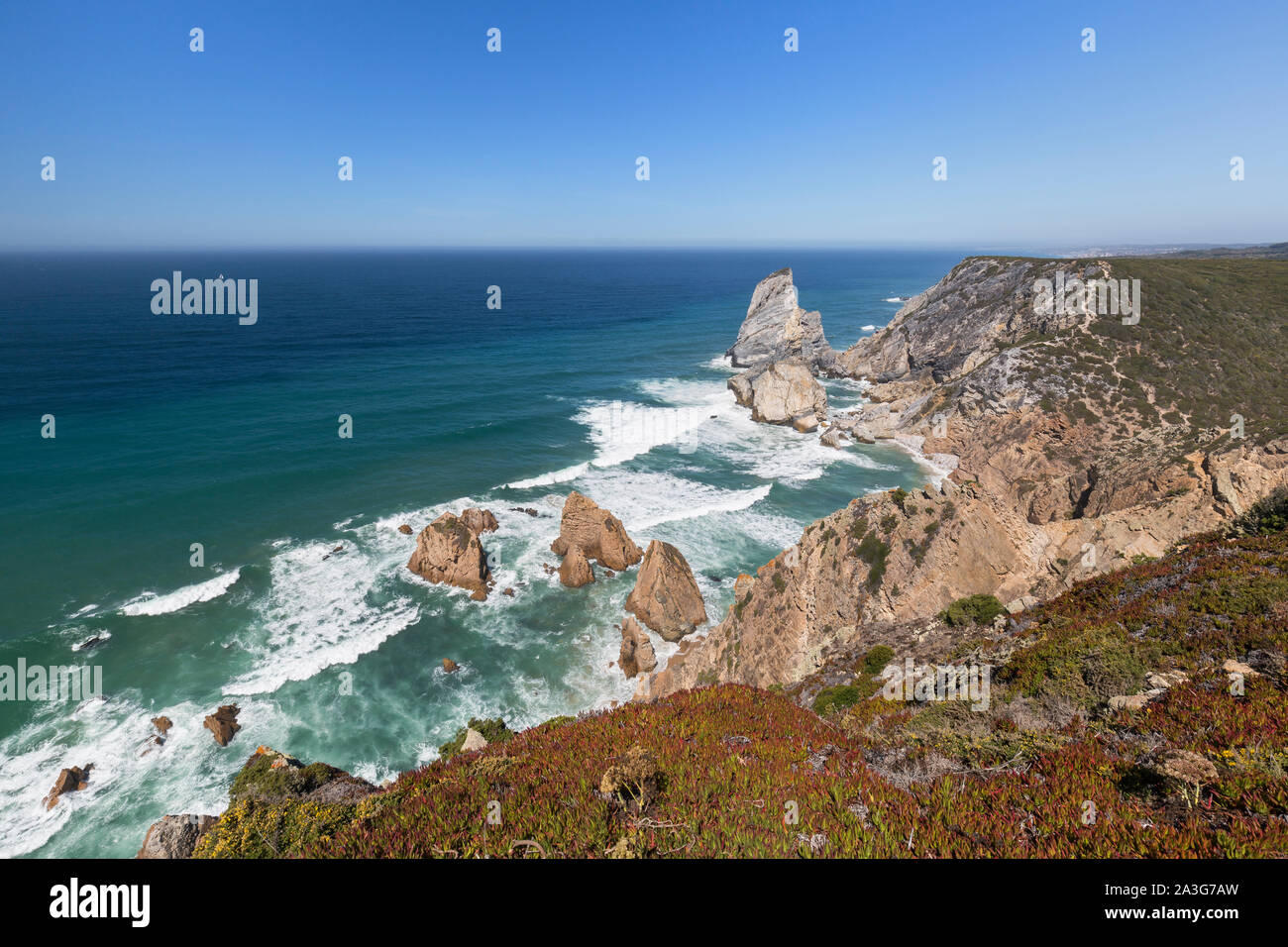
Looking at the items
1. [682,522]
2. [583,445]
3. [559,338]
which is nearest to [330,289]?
[559,338]

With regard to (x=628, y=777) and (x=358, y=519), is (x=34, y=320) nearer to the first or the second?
(x=358, y=519)

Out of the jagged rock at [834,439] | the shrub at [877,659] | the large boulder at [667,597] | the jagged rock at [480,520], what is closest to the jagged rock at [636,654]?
the large boulder at [667,597]

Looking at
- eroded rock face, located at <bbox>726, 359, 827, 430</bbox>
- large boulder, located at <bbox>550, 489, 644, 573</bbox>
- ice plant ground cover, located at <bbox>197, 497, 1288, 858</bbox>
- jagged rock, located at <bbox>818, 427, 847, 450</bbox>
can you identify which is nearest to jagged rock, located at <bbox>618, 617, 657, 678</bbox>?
large boulder, located at <bbox>550, 489, 644, 573</bbox>

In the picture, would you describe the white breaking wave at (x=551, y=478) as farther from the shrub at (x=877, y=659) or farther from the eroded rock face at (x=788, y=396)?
the shrub at (x=877, y=659)

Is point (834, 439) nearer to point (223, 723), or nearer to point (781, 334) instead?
point (781, 334)

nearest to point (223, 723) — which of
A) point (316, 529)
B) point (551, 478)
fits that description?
point (316, 529)

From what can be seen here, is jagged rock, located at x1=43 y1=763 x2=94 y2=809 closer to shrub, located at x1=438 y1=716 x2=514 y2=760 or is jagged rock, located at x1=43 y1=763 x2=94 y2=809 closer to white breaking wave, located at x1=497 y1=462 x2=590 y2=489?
shrub, located at x1=438 y1=716 x2=514 y2=760
